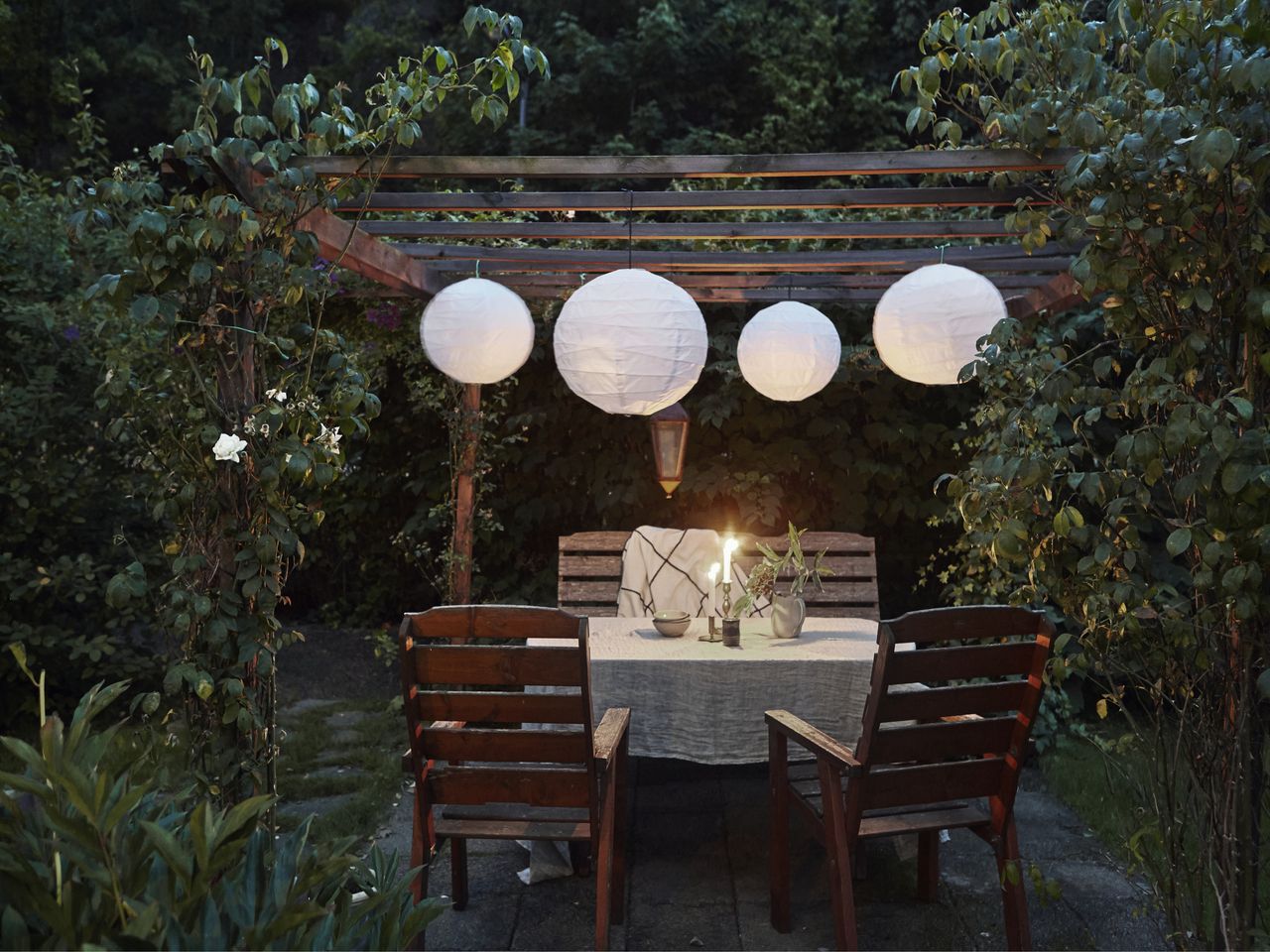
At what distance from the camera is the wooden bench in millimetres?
4723

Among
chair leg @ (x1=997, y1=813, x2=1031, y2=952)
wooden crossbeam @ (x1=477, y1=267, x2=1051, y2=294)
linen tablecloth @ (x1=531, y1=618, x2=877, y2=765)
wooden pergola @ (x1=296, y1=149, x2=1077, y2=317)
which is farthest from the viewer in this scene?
wooden crossbeam @ (x1=477, y1=267, x2=1051, y2=294)

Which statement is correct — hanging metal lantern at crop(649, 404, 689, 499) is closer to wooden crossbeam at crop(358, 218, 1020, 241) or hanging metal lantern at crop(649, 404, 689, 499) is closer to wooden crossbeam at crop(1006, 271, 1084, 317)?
wooden crossbeam at crop(358, 218, 1020, 241)

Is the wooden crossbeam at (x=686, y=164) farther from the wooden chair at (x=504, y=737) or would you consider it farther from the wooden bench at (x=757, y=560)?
the wooden bench at (x=757, y=560)

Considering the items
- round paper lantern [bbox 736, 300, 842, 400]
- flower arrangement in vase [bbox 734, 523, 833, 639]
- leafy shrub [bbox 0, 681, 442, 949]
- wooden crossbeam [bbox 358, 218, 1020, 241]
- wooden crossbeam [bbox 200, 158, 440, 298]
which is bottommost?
flower arrangement in vase [bbox 734, 523, 833, 639]

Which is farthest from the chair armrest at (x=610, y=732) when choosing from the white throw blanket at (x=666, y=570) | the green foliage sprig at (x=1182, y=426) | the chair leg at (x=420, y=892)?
the white throw blanket at (x=666, y=570)

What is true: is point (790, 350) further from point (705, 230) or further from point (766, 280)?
point (766, 280)

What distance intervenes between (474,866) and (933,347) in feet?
6.95

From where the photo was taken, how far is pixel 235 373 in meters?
2.82

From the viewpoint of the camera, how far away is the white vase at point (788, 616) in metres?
3.77

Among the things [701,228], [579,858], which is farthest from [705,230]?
[579,858]

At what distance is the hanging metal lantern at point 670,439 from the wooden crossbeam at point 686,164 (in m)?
1.30

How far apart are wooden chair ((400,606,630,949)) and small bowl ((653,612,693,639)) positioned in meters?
0.92

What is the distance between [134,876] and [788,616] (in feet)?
9.05

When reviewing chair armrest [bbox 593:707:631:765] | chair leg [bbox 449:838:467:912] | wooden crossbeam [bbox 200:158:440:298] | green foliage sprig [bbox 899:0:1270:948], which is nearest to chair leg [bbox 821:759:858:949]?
chair armrest [bbox 593:707:631:765]
